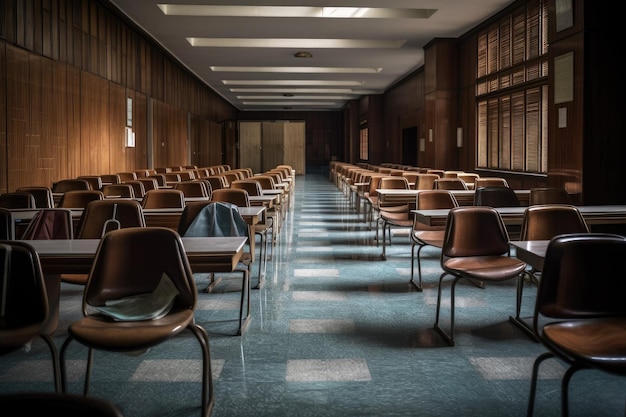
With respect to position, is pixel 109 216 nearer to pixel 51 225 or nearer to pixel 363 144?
pixel 51 225

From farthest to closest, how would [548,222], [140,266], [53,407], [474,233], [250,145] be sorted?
[250,145] → [474,233] → [548,222] → [140,266] → [53,407]

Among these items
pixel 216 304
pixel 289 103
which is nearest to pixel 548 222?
pixel 216 304

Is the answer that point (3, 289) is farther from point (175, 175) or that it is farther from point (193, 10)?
point (193, 10)

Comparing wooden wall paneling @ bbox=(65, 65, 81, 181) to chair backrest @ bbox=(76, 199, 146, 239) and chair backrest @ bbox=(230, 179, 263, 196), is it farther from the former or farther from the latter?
chair backrest @ bbox=(76, 199, 146, 239)

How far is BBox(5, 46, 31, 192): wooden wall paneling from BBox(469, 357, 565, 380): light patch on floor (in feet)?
20.0

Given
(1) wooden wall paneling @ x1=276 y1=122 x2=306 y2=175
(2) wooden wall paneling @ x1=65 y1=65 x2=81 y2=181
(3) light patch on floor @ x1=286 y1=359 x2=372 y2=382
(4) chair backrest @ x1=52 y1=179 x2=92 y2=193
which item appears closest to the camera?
(3) light patch on floor @ x1=286 y1=359 x2=372 y2=382

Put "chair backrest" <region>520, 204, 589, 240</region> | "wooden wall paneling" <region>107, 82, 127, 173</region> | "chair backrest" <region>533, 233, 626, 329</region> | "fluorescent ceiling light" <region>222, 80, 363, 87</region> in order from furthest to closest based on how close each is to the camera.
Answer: "fluorescent ceiling light" <region>222, 80, 363, 87</region>, "wooden wall paneling" <region>107, 82, 127, 173</region>, "chair backrest" <region>520, 204, 589, 240</region>, "chair backrest" <region>533, 233, 626, 329</region>

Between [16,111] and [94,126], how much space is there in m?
2.87

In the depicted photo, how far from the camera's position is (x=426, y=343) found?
383 centimetres

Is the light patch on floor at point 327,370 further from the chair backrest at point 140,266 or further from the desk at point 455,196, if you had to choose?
the desk at point 455,196

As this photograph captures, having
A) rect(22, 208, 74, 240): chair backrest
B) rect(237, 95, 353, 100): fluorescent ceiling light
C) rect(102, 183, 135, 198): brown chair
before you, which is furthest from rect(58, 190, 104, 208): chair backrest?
rect(237, 95, 353, 100): fluorescent ceiling light

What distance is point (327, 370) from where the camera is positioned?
3336 mm

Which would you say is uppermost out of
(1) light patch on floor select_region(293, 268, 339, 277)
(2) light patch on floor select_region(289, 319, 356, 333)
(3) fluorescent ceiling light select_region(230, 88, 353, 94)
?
(3) fluorescent ceiling light select_region(230, 88, 353, 94)

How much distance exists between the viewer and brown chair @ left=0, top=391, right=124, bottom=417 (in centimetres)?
107
